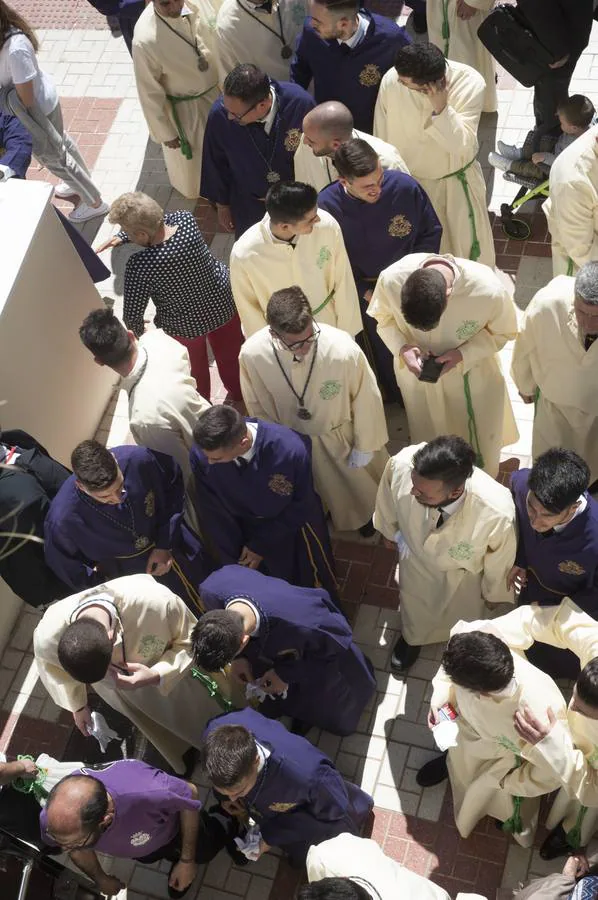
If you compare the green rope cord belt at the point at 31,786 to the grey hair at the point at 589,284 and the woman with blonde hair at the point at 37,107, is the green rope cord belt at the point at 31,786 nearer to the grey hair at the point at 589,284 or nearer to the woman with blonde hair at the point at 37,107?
the grey hair at the point at 589,284

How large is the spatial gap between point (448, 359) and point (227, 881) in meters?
2.82

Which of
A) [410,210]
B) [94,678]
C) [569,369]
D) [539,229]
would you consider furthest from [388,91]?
[94,678]

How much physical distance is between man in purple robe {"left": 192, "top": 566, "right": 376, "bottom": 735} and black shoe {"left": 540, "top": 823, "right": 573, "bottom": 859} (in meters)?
1.08

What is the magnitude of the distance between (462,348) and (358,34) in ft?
8.20

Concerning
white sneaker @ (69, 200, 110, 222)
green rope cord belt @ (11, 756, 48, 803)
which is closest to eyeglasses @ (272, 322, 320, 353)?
green rope cord belt @ (11, 756, 48, 803)

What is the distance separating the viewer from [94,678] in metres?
4.43

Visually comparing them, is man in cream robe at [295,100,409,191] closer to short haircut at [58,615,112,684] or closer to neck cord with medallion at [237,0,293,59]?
neck cord with medallion at [237,0,293,59]

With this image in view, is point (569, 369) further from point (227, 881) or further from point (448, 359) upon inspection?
point (227, 881)

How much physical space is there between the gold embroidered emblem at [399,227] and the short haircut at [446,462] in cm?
176

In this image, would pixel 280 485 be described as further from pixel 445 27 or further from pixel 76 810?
pixel 445 27

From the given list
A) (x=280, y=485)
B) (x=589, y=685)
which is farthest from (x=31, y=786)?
(x=589, y=685)

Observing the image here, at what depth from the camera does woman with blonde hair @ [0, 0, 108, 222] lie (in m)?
7.06

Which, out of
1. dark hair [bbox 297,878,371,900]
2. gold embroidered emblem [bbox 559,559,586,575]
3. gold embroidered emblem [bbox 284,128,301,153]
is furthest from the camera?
gold embroidered emblem [bbox 284,128,301,153]

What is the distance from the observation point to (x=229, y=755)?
12.9 feet
